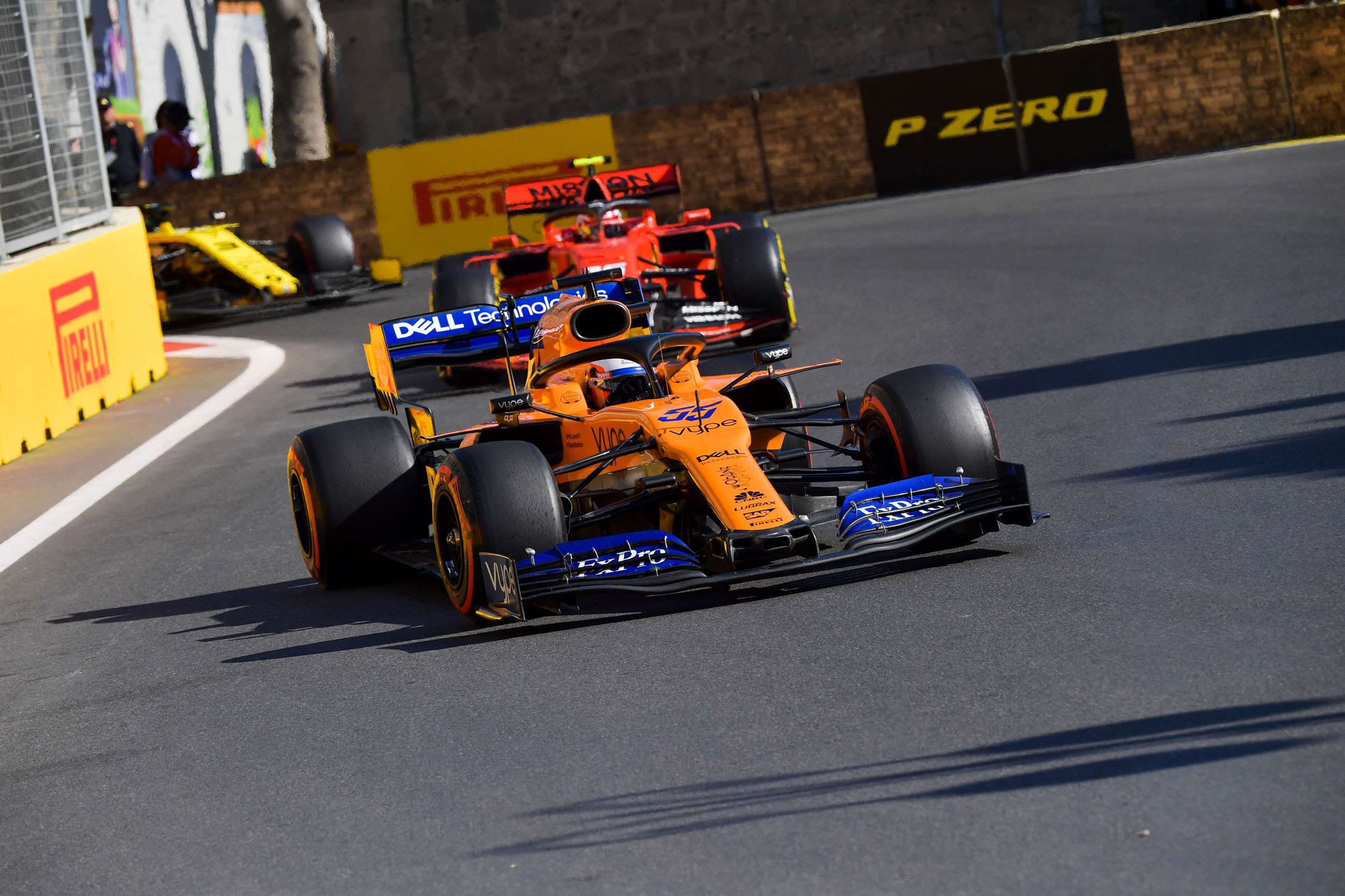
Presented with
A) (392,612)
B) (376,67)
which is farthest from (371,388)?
(376,67)

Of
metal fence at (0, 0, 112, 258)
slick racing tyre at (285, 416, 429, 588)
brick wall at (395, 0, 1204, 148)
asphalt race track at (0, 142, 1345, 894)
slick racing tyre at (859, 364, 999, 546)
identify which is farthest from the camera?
brick wall at (395, 0, 1204, 148)

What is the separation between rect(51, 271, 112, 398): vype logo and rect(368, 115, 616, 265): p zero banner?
868cm

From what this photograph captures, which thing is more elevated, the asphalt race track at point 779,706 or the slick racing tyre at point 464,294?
the slick racing tyre at point 464,294

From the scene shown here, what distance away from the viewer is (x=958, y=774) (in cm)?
460

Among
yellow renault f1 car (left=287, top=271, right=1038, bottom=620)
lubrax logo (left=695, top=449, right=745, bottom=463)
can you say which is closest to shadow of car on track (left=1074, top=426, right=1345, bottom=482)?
yellow renault f1 car (left=287, top=271, right=1038, bottom=620)

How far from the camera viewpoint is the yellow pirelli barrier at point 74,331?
44.5 feet

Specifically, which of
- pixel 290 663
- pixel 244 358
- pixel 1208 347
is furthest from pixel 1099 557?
pixel 244 358

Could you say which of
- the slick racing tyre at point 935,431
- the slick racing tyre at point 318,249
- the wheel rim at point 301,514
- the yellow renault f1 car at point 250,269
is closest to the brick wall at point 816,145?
the yellow renault f1 car at point 250,269

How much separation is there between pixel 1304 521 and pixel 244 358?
1308 centimetres

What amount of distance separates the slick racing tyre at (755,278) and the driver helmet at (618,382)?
5951 millimetres

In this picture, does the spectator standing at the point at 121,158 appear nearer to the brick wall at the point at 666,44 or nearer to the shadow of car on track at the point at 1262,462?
the brick wall at the point at 666,44

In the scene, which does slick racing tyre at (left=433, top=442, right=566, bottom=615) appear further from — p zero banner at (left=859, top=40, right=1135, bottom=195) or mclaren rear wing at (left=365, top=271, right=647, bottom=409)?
p zero banner at (left=859, top=40, right=1135, bottom=195)

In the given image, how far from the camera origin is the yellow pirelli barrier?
44.5 ft

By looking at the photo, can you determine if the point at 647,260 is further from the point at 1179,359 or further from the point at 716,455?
the point at 716,455
